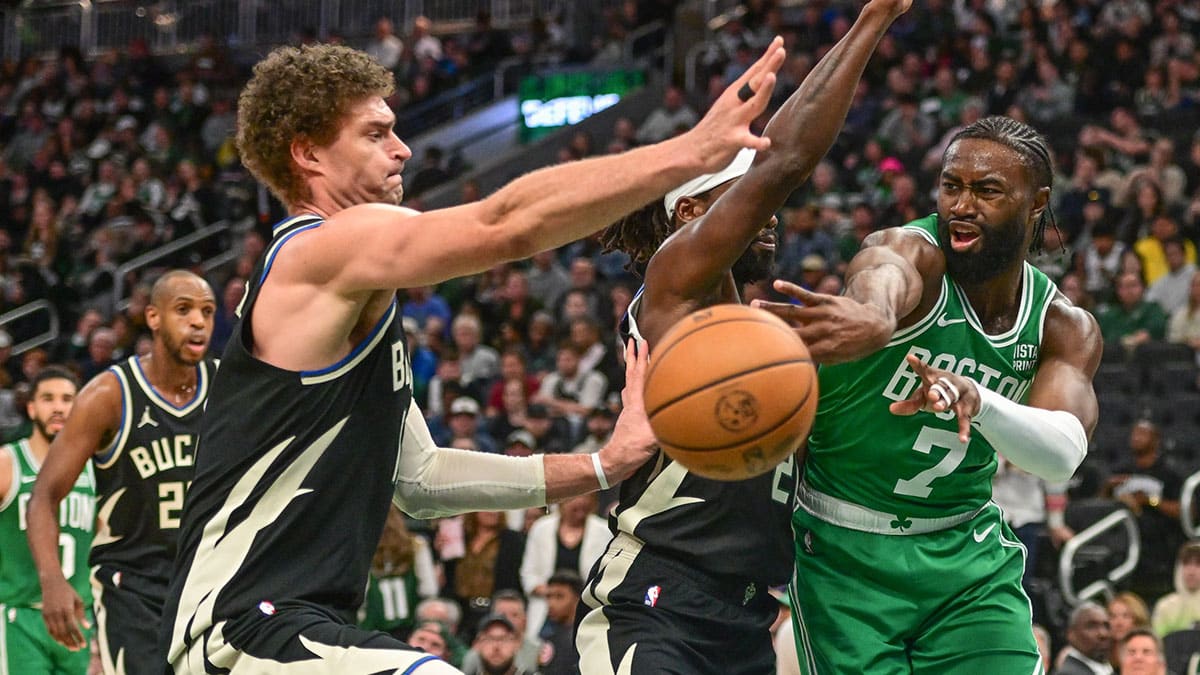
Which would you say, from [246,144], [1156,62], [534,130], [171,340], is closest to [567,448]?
[171,340]

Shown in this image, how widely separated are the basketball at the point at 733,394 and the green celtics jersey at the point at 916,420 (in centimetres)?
94

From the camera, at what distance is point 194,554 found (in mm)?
3793

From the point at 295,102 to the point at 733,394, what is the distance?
132 centimetres

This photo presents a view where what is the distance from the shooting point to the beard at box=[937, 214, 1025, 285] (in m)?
4.66

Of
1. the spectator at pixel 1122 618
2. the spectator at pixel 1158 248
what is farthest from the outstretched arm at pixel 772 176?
the spectator at pixel 1158 248

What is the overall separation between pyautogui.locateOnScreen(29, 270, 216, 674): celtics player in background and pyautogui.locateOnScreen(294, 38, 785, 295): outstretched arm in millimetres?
3626

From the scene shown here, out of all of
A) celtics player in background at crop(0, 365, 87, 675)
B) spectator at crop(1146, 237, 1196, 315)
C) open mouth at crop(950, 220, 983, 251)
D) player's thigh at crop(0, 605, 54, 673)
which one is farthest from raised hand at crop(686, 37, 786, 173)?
spectator at crop(1146, 237, 1196, 315)

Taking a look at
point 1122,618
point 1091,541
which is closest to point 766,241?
point 1122,618

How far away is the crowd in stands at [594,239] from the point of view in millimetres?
10281

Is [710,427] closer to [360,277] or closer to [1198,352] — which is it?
[360,277]

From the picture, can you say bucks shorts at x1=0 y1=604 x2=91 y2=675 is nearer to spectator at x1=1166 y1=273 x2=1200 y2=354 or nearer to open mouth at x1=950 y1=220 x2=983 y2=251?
open mouth at x1=950 y1=220 x2=983 y2=251

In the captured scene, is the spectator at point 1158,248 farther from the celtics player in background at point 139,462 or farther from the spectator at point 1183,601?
the celtics player in background at point 139,462

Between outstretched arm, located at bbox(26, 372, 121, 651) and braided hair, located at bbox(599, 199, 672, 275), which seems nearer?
braided hair, located at bbox(599, 199, 672, 275)

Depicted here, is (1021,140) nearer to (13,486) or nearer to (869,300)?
(869,300)
